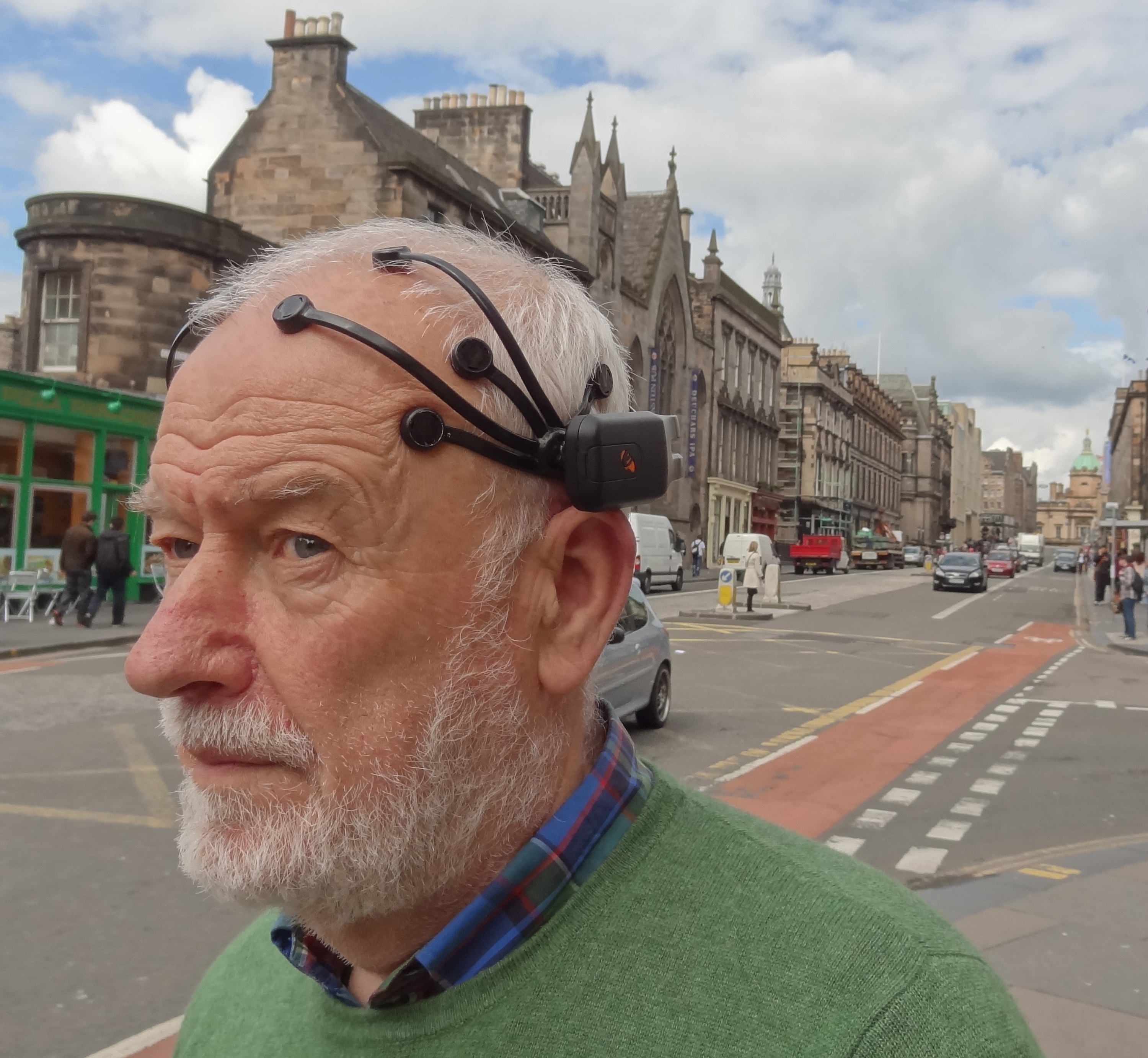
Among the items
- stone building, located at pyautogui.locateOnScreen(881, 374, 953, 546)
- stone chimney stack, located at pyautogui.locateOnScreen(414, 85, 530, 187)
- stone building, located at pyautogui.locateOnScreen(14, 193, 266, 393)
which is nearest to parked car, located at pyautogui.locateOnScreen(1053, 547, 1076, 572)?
stone building, located at pyautogui.locateOnScreen(881, 374, 953, 546)

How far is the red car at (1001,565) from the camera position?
192 ft

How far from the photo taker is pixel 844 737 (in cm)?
994

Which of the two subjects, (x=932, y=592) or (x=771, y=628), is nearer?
(x=771, y=628)

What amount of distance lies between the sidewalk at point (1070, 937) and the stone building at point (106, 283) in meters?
19.0

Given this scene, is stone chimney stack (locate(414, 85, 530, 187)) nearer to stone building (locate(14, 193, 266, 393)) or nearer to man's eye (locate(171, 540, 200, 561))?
stone building (locate(14, 193, 266, 393))

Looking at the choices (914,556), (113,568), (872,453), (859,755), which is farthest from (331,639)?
(872,453)

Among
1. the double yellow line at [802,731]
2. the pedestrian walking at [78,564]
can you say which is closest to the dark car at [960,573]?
the double yellow line at [802,731]

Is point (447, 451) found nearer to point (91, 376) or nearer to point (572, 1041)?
point (572, 1041)

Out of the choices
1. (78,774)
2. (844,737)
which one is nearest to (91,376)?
(78,774)

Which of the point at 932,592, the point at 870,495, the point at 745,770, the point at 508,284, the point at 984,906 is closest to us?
the point at 508,284

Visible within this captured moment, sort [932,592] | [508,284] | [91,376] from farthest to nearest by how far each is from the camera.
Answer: [932,592]
[91,376]
[508,284]

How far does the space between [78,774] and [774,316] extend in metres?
66.0

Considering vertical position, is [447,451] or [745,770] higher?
→ [447,451]

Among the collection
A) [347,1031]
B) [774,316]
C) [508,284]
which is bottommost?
[347,1031]
